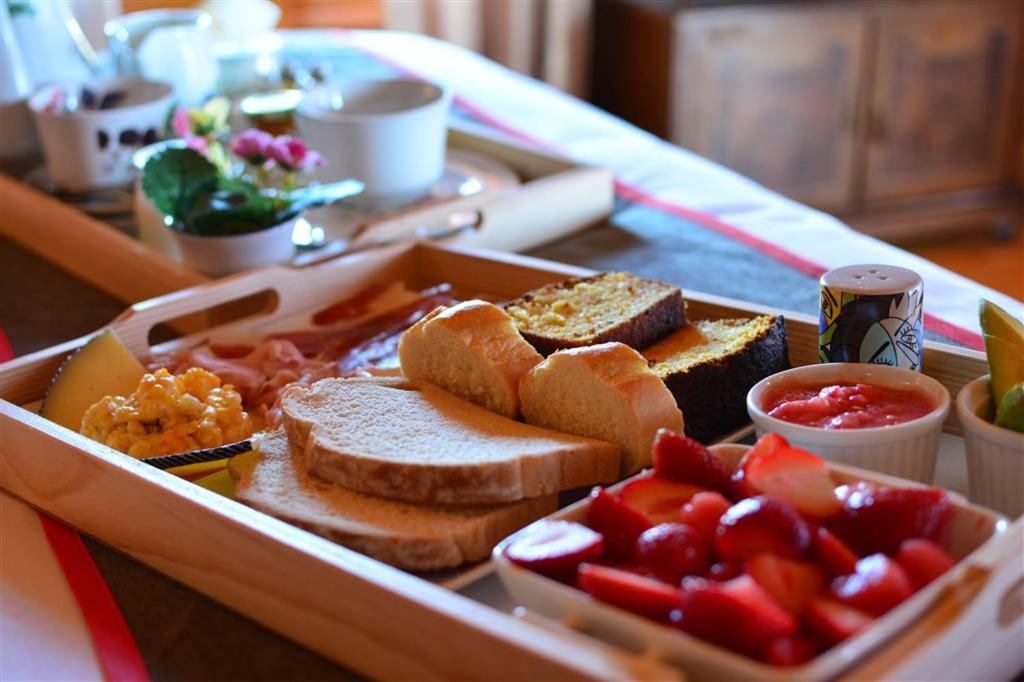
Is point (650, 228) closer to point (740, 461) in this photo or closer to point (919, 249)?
point (740, 461)

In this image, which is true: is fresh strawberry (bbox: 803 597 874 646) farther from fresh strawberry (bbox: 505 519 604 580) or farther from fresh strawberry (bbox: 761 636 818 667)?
fresh strawberry (bbox: 505 519 604 580)

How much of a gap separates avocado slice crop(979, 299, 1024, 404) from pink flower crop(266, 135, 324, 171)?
1.15 metres

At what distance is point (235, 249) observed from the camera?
1.65m

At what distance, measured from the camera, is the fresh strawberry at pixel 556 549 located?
2.72 feet

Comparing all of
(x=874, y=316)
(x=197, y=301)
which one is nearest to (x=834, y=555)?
(x=874, y=316)

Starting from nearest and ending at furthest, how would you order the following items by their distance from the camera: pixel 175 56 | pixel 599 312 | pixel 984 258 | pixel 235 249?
pixel 599 312, pixel 235 249, pixel 175 56, pixel 984 258

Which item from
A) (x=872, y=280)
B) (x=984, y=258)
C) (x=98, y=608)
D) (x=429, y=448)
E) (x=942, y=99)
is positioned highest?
(x=872, y=280)

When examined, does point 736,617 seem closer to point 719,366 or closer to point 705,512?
point 705,512

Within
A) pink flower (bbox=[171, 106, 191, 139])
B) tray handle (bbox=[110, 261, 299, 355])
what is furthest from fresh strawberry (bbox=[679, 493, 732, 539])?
pink flower (bbox=[171, 106, 191, 139])

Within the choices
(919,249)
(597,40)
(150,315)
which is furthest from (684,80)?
(150,315)

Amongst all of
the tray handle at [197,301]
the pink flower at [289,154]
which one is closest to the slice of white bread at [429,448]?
the tray handle at [197,301]

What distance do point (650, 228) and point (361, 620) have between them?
3.95 ft

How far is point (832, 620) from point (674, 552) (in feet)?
0.39

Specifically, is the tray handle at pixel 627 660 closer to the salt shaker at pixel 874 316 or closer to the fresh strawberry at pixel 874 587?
the fresh strawberry at pixel 874 587
